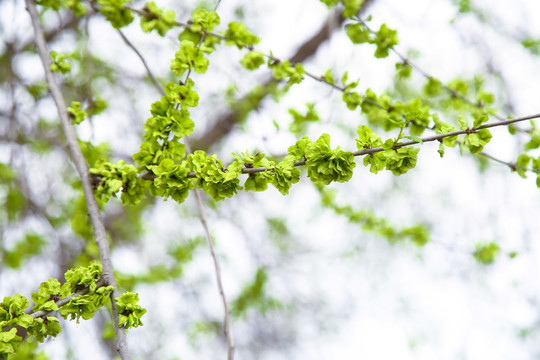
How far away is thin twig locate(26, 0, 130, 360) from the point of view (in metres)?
0.92

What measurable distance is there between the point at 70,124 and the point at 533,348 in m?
Answer: 3.58

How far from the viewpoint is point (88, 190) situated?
3.68ft

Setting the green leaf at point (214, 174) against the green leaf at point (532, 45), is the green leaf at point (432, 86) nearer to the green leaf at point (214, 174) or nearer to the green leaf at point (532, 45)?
the green leaf at point (532, 45)

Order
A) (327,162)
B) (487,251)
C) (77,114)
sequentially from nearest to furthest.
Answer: (327,162), (77,114), (487,251)

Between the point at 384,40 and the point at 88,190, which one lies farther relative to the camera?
the point at 384,40

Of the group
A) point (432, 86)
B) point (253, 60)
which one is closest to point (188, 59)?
point (253, 60)

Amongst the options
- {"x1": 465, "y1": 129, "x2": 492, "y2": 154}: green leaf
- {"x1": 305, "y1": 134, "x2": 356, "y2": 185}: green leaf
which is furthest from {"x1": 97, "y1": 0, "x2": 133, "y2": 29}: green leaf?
{"x1": 465, "y1": 129, "x2": 492, "y2": 154}: green leaf

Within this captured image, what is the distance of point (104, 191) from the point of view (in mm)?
1109

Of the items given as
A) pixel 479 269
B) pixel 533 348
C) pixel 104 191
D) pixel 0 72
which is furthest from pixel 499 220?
pixel 0 72

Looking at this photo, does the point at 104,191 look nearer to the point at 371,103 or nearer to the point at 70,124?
the point at 70,124

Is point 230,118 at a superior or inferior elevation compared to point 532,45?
superior

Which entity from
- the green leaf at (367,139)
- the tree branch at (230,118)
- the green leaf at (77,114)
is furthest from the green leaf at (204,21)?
the tree branch at (230,118)

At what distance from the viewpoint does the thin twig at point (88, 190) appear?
0.92 meters

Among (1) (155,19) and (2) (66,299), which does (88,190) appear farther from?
(1) (155,19)
